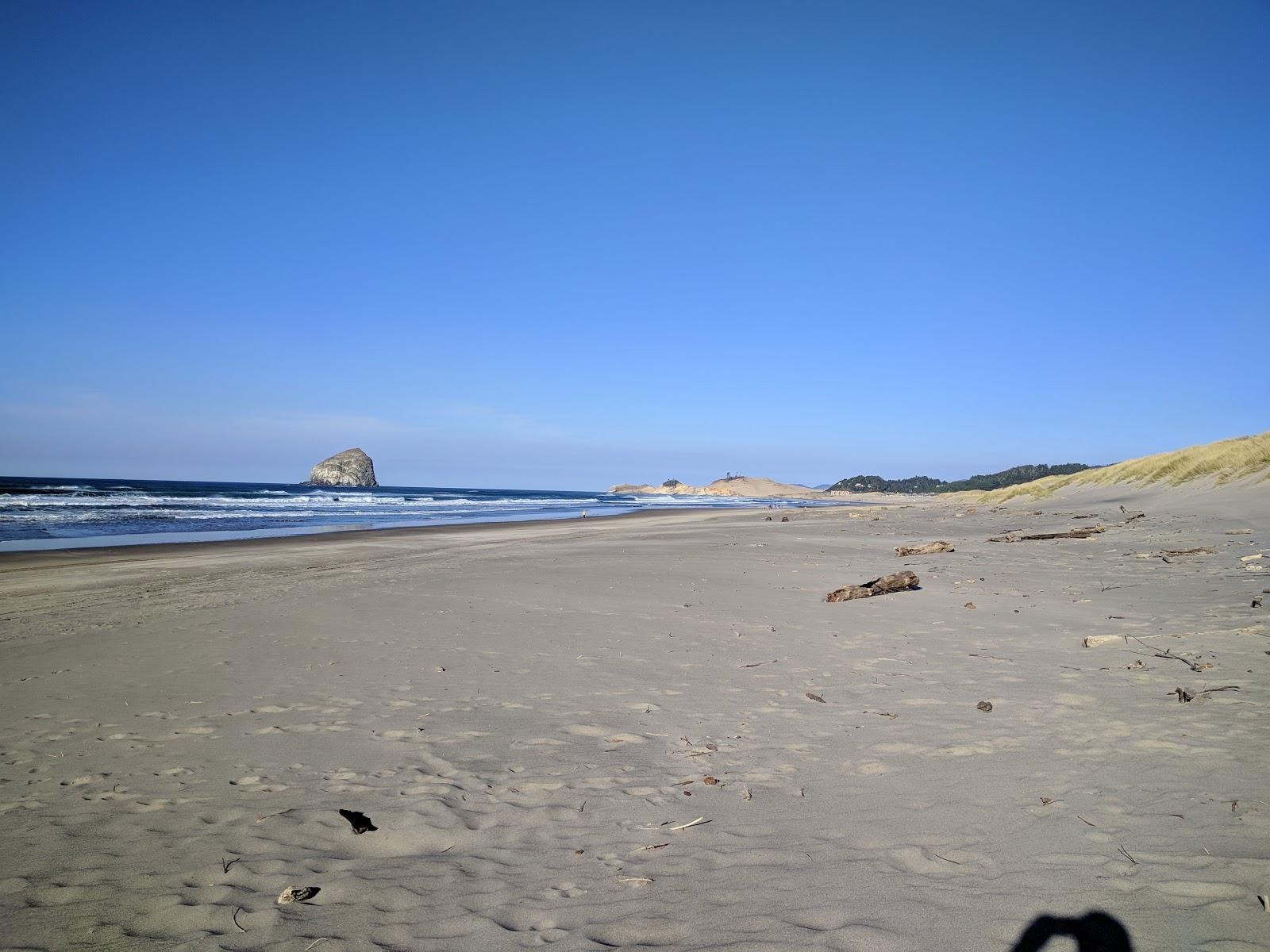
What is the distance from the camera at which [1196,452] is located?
93.2 ft

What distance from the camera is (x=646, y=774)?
396 cm

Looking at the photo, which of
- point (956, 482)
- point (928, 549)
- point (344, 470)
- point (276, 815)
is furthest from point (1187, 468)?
point (344, 470)

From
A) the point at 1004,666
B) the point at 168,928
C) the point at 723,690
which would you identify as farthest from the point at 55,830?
the point at 1004,666

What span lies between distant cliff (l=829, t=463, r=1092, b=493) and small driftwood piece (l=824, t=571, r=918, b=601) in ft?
188

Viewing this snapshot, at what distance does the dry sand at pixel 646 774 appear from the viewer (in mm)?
2594

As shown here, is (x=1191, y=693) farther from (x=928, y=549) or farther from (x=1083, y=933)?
(x=928, y=549)

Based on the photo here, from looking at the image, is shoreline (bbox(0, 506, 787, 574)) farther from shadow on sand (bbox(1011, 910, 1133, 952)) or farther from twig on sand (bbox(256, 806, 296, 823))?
shadow on sand (bbox(1011, 910, 1133, 952))

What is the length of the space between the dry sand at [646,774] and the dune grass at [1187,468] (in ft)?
63.8

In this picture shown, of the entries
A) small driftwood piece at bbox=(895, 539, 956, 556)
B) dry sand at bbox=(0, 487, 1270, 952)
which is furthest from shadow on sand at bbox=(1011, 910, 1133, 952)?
small driftwood piece at bbox=(895, 539, 956, 556)

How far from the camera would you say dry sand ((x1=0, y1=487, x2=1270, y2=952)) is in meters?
2.59

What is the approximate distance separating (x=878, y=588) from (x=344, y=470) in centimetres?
14245

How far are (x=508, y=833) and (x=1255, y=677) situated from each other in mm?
5376

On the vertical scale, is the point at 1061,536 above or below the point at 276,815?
above

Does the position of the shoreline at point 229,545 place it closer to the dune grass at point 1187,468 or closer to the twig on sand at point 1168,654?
the twig on sand at point 1168,654
